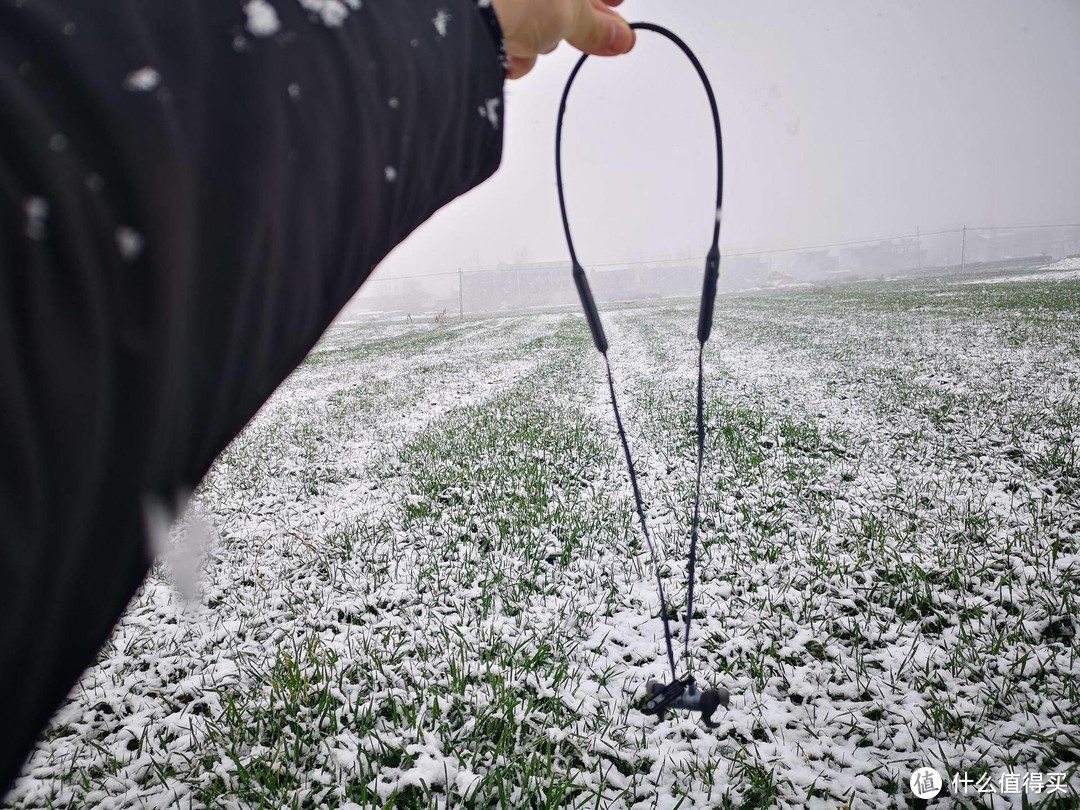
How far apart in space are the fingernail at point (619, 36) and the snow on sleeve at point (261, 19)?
39.2 inches

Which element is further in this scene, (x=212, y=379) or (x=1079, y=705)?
(x=1079, y=705)

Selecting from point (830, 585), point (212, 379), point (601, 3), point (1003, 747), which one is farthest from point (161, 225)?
point (830, 585)

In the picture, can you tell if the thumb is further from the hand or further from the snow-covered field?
the snow-covered field

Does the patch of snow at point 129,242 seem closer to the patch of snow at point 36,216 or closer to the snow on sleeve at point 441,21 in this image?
the patch of snow at point 36,216

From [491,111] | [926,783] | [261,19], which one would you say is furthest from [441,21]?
[926,783]

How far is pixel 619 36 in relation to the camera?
1229mm

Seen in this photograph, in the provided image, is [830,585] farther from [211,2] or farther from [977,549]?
[211,2]

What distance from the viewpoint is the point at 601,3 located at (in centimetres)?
122

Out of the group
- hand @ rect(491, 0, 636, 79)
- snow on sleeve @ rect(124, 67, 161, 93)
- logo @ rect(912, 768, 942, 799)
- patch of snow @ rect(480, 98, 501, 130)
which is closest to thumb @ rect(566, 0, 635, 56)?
hand @ rect(491, 0, 636, 79)

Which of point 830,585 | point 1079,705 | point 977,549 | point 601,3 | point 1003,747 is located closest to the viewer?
point 601,3

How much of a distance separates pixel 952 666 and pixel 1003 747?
483 mm

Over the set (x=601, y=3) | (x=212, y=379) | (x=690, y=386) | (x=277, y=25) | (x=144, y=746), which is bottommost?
(x=144, y=746)

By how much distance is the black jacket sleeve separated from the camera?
37 cm

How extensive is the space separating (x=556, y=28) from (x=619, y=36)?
10.4 inches
